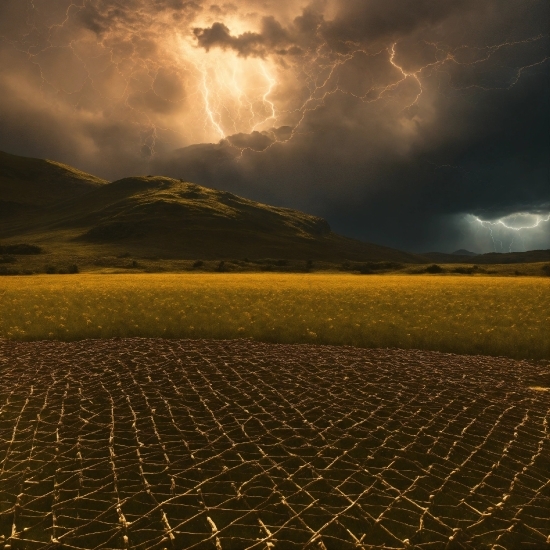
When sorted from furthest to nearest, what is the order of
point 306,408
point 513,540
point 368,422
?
1. point 306,408
2. point 368,422
3. point 513,540

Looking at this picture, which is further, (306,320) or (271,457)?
(306,320)

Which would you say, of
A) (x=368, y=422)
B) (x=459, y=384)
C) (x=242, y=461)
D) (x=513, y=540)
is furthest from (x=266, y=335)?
(x=513, y=540)

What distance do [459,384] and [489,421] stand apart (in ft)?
8.99

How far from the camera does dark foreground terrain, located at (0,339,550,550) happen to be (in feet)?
19.6

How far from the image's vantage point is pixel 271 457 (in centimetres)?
789

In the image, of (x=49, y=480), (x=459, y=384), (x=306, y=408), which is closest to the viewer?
(x=49, y=480)

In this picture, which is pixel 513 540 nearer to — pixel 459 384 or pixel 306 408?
pixel 306 408

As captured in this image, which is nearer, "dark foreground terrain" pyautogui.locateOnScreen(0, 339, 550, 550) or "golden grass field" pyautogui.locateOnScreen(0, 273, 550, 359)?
"dark foreground terrain" pyautogui.locateOnScreen(0, 339, 550, 550)

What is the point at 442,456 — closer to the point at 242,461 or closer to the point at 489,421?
the point at 489,421

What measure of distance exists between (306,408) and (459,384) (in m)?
5.03

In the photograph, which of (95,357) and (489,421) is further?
(95,357)

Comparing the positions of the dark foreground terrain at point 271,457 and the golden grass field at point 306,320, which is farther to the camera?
the golden grass field at point 306,320

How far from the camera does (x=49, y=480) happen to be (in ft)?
23.5

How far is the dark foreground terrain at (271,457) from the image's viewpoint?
5984mm
